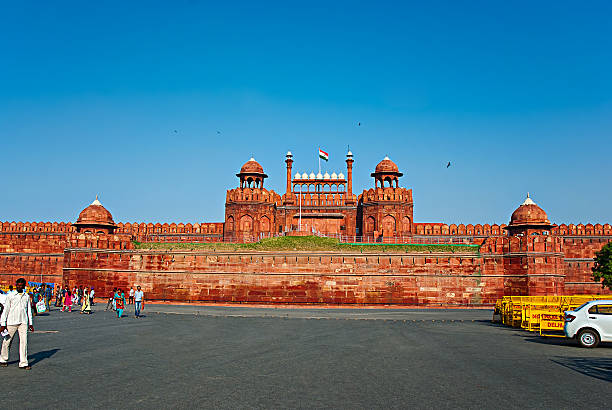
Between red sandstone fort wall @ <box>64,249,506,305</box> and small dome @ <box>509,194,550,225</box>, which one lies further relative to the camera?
small dome @ <box>509,194,550,225</box>

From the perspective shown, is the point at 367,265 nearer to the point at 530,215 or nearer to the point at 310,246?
the point at 310,246

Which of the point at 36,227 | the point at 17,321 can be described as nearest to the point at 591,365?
the point at 17,321

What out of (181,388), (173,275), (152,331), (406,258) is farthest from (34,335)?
(406,258)

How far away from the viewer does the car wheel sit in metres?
13.2

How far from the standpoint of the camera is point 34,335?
1350cm

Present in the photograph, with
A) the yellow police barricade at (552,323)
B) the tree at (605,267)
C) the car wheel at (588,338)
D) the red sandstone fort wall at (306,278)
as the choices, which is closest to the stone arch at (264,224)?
the red sandstone fort wall at (306,278)

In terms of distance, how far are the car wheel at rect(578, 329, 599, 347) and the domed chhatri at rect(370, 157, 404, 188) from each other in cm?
2880

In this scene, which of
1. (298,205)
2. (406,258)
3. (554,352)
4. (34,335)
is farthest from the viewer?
(298,205)

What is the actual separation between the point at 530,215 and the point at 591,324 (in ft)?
81.4

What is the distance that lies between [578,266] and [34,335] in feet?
118

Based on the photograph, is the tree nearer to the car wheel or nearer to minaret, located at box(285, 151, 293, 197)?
the car wheel

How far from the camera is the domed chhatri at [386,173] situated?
41.7 meters

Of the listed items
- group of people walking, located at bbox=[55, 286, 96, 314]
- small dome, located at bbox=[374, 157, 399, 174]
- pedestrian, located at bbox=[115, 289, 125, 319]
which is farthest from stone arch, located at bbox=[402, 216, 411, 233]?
pedestrian, located at bbox=[115, 289, 125, 319]

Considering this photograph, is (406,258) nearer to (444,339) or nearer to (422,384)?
(444,339)
